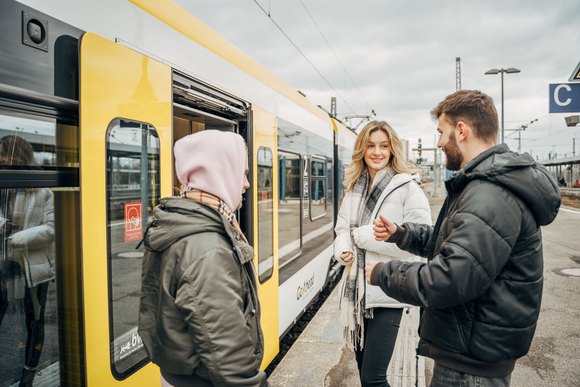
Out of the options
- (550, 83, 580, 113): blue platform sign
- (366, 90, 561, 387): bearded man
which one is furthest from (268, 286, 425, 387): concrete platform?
(550, 83, 580, 113): blue platform sign

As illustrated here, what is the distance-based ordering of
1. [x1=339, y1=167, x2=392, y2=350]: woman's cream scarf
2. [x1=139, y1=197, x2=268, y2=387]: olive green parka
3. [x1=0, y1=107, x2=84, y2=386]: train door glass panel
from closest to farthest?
[x1=139, y1=197, x2=268, y2=387]: olive green parka < [x1=0, y1=107, x2=84, y2=386]: train door glass panel < [x1=339, y1=167, x2=392, y2=350]: woman's cream scarf

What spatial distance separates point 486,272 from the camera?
1.29 meters

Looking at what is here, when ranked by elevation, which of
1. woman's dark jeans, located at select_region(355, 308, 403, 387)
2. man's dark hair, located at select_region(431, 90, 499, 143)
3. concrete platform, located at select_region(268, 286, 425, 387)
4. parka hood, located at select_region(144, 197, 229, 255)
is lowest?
concrete platform, located at select_region(268, 286, 425, 387)

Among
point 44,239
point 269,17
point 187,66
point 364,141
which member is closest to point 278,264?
point 364,141

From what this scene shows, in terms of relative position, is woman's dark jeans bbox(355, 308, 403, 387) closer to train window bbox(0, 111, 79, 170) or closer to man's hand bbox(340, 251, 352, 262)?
man's hand bbox(340, 251, 352, 262)

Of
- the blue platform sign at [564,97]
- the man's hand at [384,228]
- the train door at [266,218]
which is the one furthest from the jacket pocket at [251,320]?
the blue platform sign at [564,97]

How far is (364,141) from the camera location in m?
2.51

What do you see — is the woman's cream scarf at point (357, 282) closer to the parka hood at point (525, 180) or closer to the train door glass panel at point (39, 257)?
the parka hood at point (525, 180)

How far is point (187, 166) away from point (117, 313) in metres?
0.84

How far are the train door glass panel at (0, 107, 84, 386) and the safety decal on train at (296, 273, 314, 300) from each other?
305 centimetres

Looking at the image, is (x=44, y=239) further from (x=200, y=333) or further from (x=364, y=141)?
(x=364, y=141)

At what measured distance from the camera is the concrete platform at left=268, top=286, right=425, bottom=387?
310 cm

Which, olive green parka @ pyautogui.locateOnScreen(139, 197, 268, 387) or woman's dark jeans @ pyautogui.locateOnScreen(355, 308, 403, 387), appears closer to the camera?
olive green parka @ pyautogui.locateOnScreen(139, 197, 268, 387)

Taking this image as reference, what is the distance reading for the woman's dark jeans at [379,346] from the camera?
2156 millimetres
